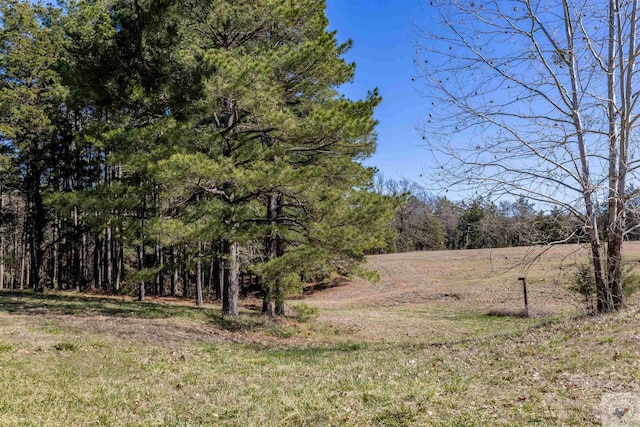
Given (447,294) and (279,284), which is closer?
(279,284)

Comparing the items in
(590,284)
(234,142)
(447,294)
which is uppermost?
(234,142)

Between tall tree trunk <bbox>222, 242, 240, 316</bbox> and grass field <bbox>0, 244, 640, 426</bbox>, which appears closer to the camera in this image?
grass field <bbox>0, 244, 640, 426</bbox>

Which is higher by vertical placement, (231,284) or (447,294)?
(231,284)

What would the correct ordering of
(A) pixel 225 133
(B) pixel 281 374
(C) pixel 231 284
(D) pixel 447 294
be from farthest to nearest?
(D) pixel 447 294 → (C) pixel 231 284 → (A) pixel 225 133 → (B) pixel 281 374

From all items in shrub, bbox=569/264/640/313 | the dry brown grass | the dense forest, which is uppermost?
the dense forest

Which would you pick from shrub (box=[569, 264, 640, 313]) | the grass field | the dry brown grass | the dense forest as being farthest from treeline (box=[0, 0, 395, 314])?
shrub (box=[569, 264, 640, 313])

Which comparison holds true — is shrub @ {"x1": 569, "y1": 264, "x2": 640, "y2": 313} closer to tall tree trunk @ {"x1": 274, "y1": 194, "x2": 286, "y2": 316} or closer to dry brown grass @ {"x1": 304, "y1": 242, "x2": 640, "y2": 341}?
dry brown grass @ {"x1": 304, "y1": 242, "x2": 640, "y2": 341}

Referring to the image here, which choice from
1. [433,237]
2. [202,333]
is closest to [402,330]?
[202,333]

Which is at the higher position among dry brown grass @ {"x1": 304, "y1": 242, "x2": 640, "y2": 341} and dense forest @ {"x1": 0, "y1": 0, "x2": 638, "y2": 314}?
dense forest @ {"x1": 0, "y1": 0, "x2": 638, "y2": 314}

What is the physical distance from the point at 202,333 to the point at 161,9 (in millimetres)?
8285

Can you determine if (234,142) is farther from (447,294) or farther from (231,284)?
(447,294)

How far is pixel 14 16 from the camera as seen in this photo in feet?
58.6

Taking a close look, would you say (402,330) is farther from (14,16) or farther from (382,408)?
(14,16)

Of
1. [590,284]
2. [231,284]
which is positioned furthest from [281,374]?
[590,284]
